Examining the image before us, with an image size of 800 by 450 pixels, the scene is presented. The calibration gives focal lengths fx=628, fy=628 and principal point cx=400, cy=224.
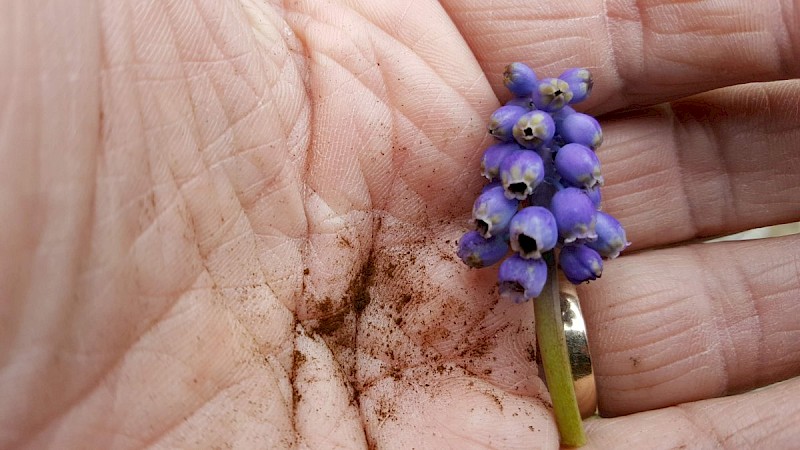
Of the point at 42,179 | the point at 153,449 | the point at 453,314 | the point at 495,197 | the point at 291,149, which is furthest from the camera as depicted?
the point at 453,314

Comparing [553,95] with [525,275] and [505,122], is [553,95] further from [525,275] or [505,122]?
[525,275]

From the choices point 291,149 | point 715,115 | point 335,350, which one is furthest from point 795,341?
point 291,149

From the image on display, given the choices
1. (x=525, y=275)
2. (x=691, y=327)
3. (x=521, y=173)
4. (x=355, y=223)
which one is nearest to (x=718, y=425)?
(x=691, y=327)

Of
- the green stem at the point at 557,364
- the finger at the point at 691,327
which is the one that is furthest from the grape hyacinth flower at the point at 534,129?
the finger at the point at 691,327

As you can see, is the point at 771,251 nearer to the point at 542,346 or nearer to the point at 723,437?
the point at 723,437

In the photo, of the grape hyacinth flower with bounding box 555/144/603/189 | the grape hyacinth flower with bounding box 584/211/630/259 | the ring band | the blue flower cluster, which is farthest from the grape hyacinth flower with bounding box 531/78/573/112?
the ring band

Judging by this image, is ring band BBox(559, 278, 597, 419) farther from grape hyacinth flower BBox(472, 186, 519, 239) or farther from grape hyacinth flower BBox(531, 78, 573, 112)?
grape hyacinth flower BBox(531, 78, 573, 112)
